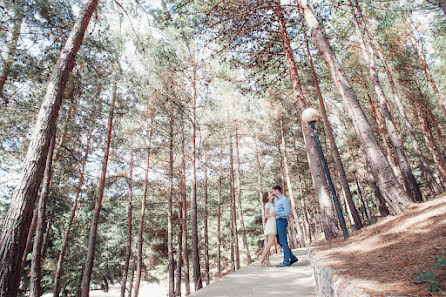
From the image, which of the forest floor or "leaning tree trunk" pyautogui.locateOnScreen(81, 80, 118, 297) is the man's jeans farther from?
"leaning tree trunk" pyautogui.locateOnScreen(81, 80, 118, 297)

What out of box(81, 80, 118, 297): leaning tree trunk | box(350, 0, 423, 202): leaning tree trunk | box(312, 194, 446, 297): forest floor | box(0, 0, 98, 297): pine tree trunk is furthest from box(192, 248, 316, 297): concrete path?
box(81, 80, 118, 297): leaning tree trunk

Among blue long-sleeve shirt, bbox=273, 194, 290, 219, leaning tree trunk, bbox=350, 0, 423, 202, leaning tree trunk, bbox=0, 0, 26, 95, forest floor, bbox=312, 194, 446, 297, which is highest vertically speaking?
leaning tree trunk, bbox=0, 0, 26, 95

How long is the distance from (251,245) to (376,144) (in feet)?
63.5

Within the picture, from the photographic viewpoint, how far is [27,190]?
316 cm

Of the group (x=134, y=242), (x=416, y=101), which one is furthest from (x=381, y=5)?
(x=134, y=242)

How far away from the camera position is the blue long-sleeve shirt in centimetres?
469

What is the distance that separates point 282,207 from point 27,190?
171 inches

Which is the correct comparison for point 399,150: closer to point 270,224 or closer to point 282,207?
point 282,207

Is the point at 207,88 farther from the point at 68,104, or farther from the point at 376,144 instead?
the point at 376,144

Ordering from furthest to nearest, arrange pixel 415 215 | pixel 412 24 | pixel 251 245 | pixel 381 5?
pixel 251 245, pixel 412 24, pixel 381 5, pixel 415 215

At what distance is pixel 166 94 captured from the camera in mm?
9227

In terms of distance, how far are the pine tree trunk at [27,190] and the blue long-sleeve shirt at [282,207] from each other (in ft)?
13.8

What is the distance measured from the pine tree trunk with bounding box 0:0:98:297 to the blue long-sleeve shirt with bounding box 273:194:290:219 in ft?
13.8

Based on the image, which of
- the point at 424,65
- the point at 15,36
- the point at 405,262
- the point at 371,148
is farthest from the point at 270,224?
the point at 424,65
